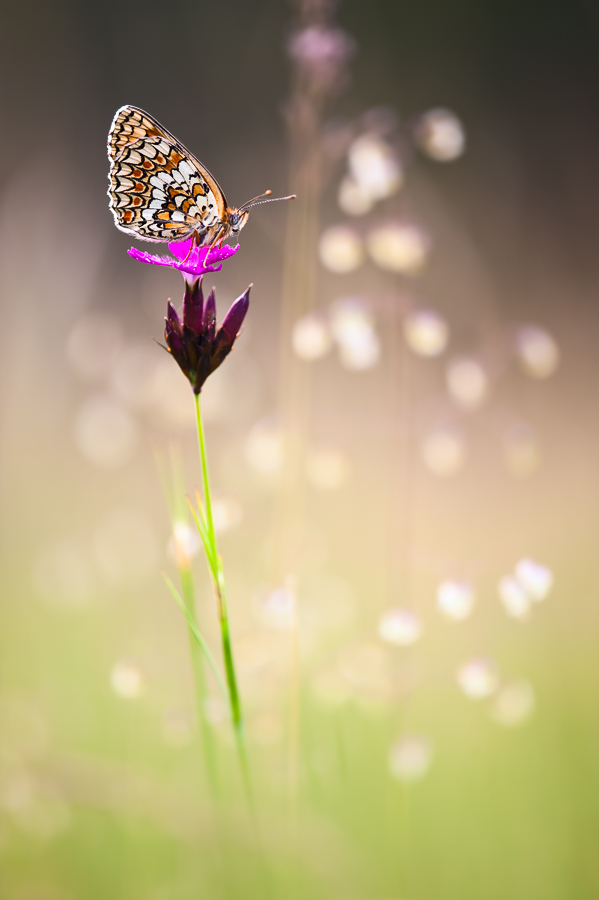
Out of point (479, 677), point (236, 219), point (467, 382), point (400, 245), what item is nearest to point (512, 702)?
point (479, 677)

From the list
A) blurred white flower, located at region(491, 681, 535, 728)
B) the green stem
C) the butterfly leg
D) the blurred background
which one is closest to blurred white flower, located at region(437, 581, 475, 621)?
the blurred background

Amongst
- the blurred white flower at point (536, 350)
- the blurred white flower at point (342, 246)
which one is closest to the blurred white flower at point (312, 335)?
the blurred white flower at point (342, 246)

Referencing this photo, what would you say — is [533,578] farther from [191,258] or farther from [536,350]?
[191,258]

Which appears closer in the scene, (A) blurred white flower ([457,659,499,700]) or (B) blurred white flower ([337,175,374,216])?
(A) blurred white flower ([457,659,499,700])

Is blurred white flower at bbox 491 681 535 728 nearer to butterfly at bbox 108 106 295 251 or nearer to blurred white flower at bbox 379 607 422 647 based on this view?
blurred white flower at bbox 379 607 422 647

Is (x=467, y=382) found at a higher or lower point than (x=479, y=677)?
higher

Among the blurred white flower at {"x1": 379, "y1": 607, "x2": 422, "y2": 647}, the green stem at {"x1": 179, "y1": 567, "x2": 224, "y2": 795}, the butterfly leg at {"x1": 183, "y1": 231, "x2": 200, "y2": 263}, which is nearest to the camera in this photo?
the green stem at {"x1": 179, "y1": 567, "x2": 224, "y2": 795}

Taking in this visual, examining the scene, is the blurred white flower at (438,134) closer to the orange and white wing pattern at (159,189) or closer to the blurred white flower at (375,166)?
the blurred white flower at (375,166)
